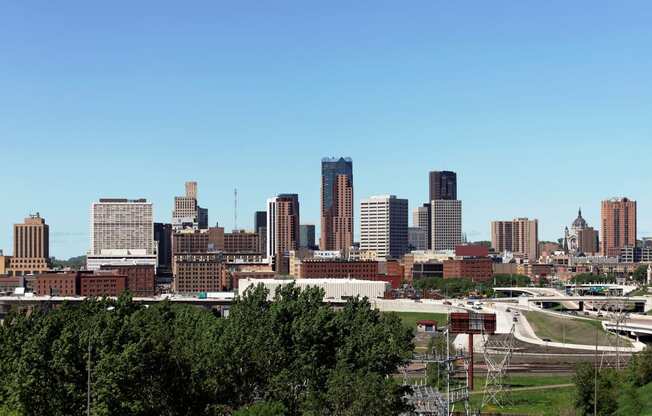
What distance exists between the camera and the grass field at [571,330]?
16462 cm

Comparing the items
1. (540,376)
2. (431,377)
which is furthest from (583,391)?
(540,376)

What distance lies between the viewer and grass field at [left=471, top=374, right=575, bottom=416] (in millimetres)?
85500

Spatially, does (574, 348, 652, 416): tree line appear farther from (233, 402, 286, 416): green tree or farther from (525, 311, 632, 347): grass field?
(525, 311, 632, 347): grass field

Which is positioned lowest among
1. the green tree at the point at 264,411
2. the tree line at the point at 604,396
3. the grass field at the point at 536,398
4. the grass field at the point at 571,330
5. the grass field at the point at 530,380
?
the grass field at the point at 571,330

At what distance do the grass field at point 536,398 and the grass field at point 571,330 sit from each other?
4732 cm

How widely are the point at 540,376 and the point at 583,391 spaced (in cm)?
3763

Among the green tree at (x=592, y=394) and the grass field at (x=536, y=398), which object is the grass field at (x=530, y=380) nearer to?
the grass field at (x=536, y=398)

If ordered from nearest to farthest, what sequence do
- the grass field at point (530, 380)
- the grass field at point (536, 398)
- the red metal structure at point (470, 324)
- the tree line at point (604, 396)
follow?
the tree line at point (604, 396) < the grass field at point (536, 398) < the grass field at point (530, 380) < the red metal structure at point (470, 324)

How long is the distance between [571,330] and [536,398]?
295ft

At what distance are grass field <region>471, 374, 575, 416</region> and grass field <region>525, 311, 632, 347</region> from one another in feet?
155

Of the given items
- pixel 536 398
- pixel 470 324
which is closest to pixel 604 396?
pixel 536 398

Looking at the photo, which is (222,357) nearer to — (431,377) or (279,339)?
(279,339)

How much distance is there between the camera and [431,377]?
105 metres

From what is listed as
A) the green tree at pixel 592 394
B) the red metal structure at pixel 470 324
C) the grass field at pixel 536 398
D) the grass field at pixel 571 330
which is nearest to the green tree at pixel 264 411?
A: the grass field at pixel 536 398
